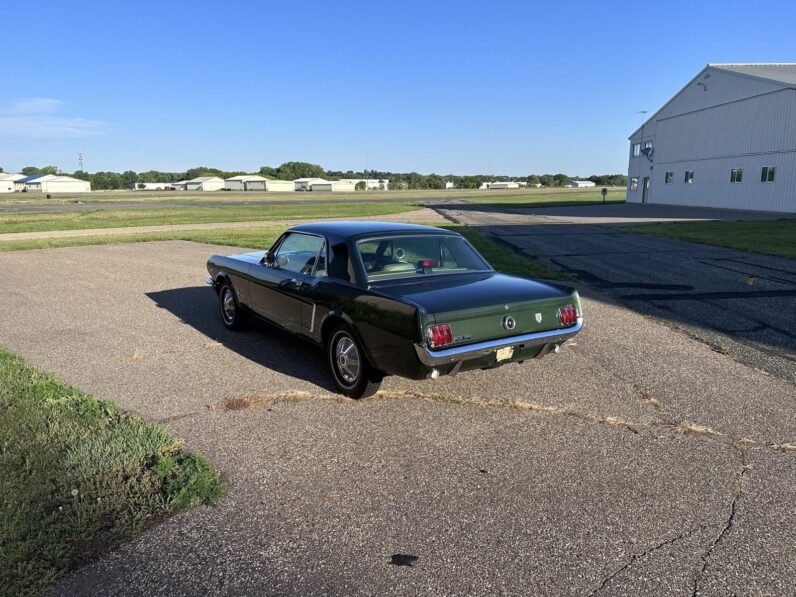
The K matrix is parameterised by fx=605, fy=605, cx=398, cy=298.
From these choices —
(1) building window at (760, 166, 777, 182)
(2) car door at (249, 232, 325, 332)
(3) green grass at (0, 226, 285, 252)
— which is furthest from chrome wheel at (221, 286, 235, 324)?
(1) building window at (760, 166, 777, 182)

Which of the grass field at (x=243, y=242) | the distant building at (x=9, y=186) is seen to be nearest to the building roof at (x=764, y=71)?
the grass field at (x=243, y=242)

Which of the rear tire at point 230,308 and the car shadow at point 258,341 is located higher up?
the rear tire at point 230,308

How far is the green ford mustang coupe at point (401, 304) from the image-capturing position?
14.0 feet

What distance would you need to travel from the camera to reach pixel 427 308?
4.22m

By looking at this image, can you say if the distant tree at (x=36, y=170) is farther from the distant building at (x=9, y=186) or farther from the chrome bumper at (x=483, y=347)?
the chrome bumper at (x=483, y=347)

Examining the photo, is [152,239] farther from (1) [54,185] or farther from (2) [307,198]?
(1) [54,185]

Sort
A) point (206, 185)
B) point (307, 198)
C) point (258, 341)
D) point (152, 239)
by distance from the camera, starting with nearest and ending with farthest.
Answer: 1. point (258, 341)
2. point (152, 239)
3. point (307, 198)
4. point (206, 185)

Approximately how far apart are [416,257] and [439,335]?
4.32ft

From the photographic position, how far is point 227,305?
7254mm

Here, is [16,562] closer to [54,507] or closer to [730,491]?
[54,507]

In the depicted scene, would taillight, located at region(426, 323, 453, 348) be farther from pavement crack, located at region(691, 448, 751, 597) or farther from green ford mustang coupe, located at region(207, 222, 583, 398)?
pavement crack, located at region(691, 448, 751, 597)

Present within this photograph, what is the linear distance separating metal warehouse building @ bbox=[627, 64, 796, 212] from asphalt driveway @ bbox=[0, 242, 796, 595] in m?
30.7

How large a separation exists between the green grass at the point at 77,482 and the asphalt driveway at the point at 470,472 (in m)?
0.15

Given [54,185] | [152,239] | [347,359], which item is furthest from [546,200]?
[54,185]
